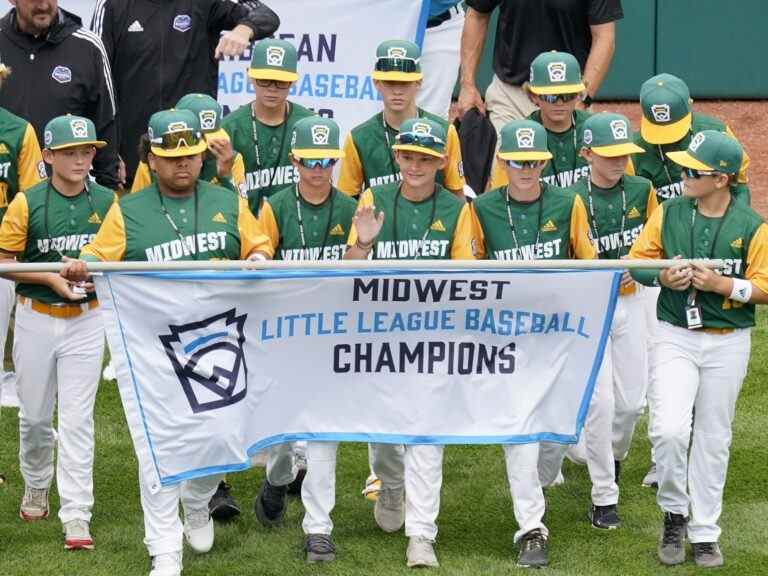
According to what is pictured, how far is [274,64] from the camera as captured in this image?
29.1 ft

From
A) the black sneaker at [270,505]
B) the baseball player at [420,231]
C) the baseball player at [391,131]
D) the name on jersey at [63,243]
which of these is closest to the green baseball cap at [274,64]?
the baseball player at [391,131]

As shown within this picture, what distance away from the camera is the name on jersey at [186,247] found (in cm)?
759

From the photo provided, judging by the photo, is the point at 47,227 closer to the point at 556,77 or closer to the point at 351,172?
the point at 351,172

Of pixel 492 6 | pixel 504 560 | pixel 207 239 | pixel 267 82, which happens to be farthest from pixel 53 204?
pixel 492 6


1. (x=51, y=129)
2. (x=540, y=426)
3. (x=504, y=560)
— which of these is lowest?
(x=504, y=560)

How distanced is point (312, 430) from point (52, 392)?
1341 mm

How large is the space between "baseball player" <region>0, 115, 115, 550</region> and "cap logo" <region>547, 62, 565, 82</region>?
2.38 meters

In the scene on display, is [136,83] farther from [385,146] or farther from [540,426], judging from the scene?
[540,426]

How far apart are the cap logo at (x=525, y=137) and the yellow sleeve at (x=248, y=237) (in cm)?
125

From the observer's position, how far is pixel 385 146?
8.83m

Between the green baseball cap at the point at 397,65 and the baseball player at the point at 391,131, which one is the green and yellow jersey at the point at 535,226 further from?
the green baseball cap at the point at 397,65

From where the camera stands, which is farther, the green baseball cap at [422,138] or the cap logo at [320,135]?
the cap logo at [320,135]

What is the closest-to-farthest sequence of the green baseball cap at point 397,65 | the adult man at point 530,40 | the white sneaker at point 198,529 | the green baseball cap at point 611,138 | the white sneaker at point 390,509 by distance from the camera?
the white sneaker at point 198,529 → the white sneaker at point 390,509 → the green baseball cap at point 611,138 → the green baseball cap at point 397,65 → the adult man at point 530,40

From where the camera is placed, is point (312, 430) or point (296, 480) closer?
point (312, 430)
